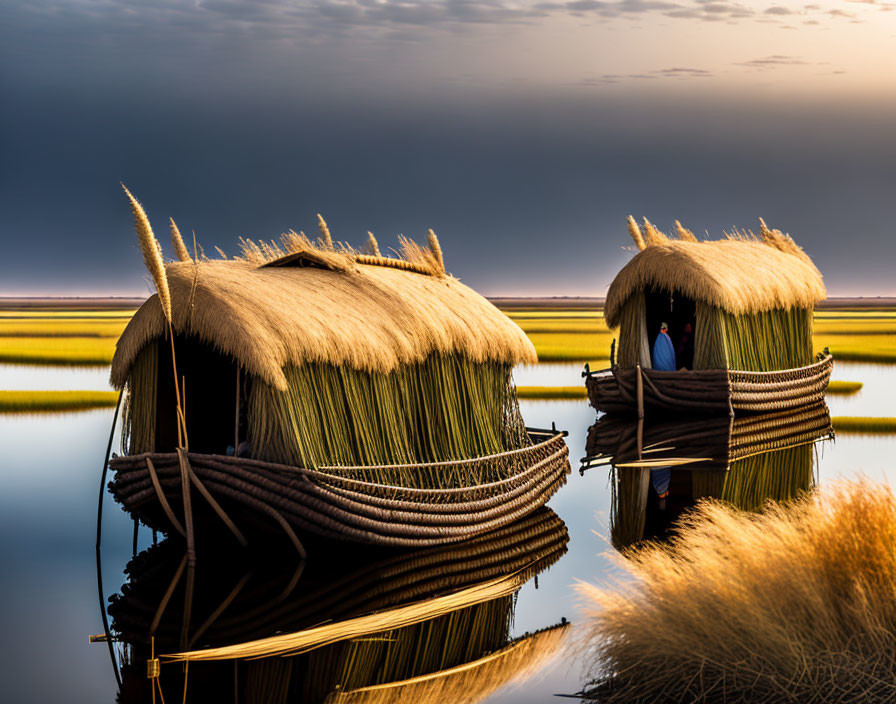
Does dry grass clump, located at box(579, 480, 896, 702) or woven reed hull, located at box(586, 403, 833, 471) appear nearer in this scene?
dry grass clump, located at box(579, 480, 896, 702)

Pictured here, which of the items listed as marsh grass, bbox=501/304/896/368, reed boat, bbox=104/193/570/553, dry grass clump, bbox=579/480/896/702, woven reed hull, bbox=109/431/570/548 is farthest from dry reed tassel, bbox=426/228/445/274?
marsh grass, bbox=501/304/896/368

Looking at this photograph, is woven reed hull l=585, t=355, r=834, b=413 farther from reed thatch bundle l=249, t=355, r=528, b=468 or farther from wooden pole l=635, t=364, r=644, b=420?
reed thatch bundle l=249, t=355, r=528, b=468

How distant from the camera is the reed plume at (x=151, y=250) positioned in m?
9.64

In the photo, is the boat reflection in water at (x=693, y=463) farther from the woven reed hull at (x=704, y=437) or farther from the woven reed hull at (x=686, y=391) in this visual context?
the woven reed hull at (x=686, y=391)

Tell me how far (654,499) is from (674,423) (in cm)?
781

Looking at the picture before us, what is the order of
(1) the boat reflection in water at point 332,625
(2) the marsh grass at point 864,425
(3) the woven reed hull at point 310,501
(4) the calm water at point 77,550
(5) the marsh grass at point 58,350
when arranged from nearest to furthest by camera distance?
(1) the boat reflection in water at point 332,625
(4) the calm water at point 77,550
(3) the woven reed hull at point 310,501
(2) the marsh grass at point 864,425
(5) the marsh grass at point 58,350

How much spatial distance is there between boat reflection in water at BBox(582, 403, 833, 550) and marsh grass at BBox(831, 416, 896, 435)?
29 centimetres

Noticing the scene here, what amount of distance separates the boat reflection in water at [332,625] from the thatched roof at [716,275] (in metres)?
10.9

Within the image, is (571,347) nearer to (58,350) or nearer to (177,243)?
(58,350)

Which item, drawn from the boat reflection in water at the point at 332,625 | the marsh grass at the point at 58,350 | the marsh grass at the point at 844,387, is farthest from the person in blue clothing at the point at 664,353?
the marsh grass at the point at 58,350

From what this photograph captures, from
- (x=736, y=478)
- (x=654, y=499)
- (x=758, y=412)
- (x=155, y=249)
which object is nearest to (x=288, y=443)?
(x=155, y=249)

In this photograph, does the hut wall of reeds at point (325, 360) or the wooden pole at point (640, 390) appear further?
the wooden pole at point (640, 390)

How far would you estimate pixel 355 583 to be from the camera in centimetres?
1012

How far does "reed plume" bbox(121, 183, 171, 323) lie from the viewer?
964 cm
